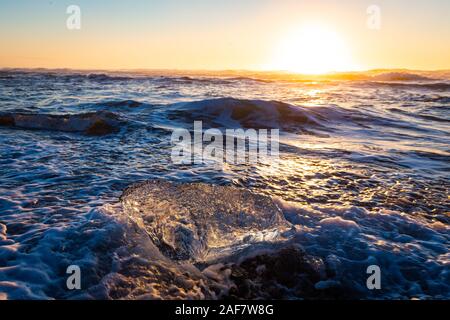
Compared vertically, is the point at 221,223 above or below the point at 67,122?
below

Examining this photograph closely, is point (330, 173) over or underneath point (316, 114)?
underneath

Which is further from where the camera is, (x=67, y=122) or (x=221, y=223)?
(x=67, y=122)

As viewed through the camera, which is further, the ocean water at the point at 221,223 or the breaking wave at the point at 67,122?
the breaking wave at the point at 67,122

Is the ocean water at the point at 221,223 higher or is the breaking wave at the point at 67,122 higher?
the breaking wave at the point at 67,122

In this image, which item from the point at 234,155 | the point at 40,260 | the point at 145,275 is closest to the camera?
the point at 145,275

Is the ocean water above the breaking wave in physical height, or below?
below

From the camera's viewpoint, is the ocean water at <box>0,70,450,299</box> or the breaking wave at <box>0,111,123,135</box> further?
the breaking wave at <box>0,111,123,135</box>

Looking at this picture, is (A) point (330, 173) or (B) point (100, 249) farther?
(A) point (330, 173)

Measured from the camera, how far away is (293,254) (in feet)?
12.5

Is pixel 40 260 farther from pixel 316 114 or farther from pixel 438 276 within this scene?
pixel 316 114

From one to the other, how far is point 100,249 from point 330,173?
14.1ft
